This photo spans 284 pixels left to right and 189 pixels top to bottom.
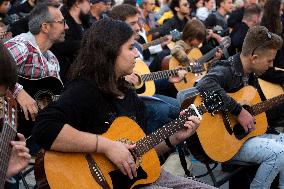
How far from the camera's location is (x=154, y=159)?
9.55ft

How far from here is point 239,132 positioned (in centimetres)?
368

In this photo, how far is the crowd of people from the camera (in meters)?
2.56

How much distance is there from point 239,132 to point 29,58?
1.68 meters

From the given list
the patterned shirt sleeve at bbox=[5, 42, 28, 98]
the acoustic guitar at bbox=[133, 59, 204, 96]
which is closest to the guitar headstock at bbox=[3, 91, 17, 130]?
the patterned shirt sleeve at bbox=[5, 42, 28, 98]

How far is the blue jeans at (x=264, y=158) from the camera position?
3.54 meters

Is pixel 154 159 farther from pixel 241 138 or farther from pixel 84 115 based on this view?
pixel 241 138

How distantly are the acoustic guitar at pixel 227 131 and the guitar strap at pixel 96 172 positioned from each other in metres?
1.07

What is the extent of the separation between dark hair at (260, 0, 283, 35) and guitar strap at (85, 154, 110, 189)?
4.00 m

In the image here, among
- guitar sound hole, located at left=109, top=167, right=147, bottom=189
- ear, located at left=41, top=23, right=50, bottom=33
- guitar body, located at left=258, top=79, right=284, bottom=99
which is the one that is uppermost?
ear, located at left=41, top=23, right=50, bottom=33

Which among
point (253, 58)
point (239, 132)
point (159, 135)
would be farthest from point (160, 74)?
point (159, 135)

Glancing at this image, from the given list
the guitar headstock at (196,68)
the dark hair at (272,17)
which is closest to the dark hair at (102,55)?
the guitar headstock at (196,68)

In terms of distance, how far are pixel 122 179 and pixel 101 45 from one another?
2.50ft

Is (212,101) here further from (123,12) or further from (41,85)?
(123,12)

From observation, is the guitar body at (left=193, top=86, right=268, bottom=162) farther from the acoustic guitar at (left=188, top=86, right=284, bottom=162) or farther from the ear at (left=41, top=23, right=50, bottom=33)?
the ear at (left=41, top=23, right=50, bottom=33)
